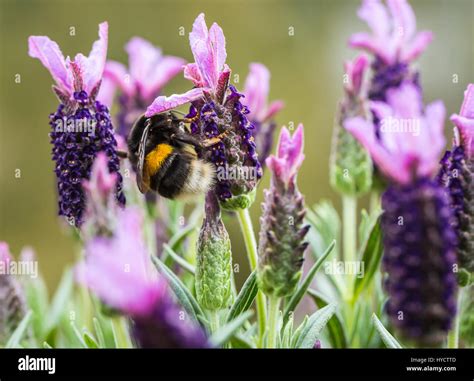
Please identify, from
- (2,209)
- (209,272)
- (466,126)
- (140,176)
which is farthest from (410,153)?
(2,209)

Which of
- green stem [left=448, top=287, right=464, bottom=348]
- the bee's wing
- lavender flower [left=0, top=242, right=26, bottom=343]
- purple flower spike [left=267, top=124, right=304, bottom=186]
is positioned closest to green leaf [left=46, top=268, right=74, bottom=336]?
lavender flower [left=0, top=242, right=26, bottom=343]

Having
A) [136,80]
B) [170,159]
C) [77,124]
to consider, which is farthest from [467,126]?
[136,80]

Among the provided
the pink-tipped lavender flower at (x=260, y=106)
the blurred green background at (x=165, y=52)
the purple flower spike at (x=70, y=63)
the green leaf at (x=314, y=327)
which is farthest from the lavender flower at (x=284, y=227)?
the blurred green background at (x=165, y=52)

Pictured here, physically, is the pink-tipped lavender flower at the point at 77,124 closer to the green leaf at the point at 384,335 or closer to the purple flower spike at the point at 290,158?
the purple flower spike at the point at 290,158

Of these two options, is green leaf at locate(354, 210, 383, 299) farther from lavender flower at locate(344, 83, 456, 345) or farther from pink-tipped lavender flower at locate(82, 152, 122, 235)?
pink-tipped lavender flower at locate(82, 152, 122, 235)

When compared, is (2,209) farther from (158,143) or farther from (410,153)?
(410,153)

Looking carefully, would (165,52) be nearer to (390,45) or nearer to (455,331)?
(390,45)
